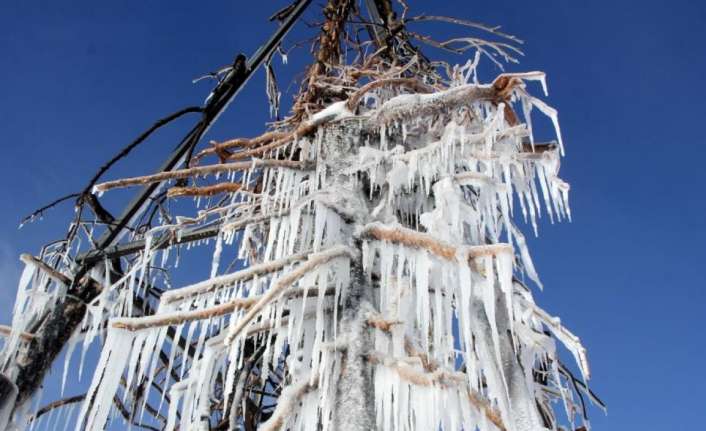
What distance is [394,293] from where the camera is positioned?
9.75ft

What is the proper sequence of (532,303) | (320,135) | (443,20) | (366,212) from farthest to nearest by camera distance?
(443,20) < (320,135) < (366,212) < (532,303)

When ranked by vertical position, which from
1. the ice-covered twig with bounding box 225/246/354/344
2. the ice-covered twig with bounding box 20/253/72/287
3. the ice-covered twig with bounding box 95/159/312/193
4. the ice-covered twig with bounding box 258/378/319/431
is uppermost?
the ice-covered twig with bounding box 95/159/312/193

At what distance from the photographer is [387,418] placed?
257cm

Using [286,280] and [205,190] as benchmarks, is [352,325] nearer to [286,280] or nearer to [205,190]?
[286,280]

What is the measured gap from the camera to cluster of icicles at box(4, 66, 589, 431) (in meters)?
2.59

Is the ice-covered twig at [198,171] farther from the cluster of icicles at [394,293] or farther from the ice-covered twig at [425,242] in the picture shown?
the ice-covered twig at [425,242]

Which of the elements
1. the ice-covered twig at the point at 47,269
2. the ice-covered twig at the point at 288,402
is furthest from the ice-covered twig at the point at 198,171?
the ice-covered twig at the point at 288,402

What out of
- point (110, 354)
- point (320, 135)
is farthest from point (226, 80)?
point (110, 354)

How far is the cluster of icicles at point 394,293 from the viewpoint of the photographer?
2590 mm

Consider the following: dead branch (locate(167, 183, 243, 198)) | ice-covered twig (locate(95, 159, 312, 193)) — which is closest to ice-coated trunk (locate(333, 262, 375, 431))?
ice-covered twig (locate(95, 159, 312, 193))

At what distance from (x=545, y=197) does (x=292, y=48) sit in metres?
2.96

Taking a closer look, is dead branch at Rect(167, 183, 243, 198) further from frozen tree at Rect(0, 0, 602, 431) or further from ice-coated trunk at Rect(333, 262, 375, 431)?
ice-coated trunk at Rect(333, 262, 375, 431)

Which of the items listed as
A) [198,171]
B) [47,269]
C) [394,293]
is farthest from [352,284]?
[47,269]

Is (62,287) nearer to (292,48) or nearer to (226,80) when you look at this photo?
(226,80)
